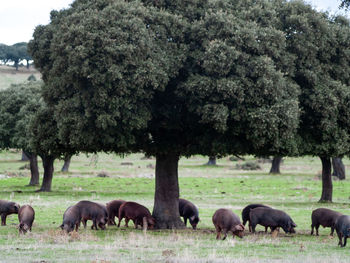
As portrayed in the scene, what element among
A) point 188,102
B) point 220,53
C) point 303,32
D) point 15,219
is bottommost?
point 15,219

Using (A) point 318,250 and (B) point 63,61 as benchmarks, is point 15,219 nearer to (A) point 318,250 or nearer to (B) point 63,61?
(B) point 63,61

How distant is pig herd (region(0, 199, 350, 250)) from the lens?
20.7 metres

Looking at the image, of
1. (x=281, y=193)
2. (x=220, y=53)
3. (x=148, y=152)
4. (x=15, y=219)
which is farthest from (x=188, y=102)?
(x=281, y=193)

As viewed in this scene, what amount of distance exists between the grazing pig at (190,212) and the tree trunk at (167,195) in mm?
533

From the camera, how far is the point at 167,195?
82.9 feet

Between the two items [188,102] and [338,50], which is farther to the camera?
[338,50]

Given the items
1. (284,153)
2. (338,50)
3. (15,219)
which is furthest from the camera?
(15,219)

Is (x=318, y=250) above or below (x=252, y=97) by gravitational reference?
below

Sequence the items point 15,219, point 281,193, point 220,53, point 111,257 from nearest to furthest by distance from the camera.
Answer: point 111,257, point 220,53, point 15,219, point 281,193

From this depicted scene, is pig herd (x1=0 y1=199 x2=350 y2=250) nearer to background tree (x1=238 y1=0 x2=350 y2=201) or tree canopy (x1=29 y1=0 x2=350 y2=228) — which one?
tree canopy (x1=29 y1=0 x2=350 y2=228)

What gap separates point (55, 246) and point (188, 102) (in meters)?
7.29

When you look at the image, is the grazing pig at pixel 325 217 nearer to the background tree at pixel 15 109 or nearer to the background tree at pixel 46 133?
the background tree at pixel 46 133

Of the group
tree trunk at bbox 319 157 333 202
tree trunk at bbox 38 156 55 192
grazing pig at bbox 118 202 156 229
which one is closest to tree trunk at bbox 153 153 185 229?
grazing pig at bbox 118 202 156 229

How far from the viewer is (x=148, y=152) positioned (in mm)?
24359
